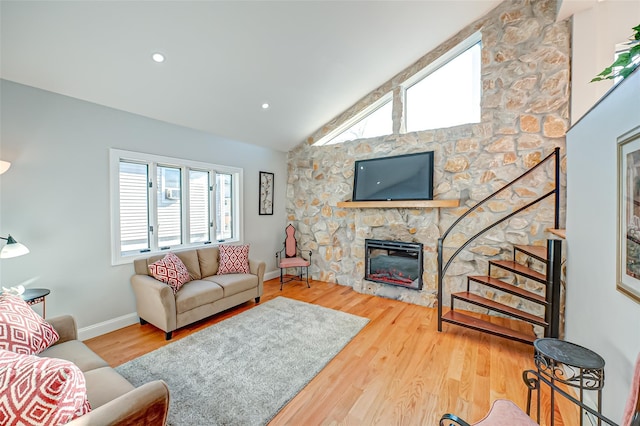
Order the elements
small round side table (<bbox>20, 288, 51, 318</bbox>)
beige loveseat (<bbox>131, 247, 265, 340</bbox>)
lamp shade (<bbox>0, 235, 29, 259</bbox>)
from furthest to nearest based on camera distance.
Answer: beige loveseat (<bbox>131, 247, 265, 340</bbox>) → small round side table (<bbox>20, 288, 51, 318</bbox>) → lamp shade (<bbox>0, 235, 29, 259</bbox>)

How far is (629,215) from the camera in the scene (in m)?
1.31

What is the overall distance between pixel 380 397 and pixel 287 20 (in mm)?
3521

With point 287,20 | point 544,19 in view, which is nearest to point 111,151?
point 287,20

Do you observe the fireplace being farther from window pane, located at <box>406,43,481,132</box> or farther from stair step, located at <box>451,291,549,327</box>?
window pane, located at <box>406,43,481,132</box>

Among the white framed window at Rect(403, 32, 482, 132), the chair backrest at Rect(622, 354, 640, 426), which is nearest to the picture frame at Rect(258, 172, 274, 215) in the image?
the white framed window at Rect(403, 32, 482, 132)

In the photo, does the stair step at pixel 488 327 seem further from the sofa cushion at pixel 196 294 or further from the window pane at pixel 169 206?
the window pane at pixel 169 206

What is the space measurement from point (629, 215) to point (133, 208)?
14.4 ft

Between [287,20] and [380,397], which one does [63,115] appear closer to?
[287,20]

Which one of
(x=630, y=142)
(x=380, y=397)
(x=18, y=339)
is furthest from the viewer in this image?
(x=380, y=397)

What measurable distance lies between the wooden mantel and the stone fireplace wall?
187 millimetres

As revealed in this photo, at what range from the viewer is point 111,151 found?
2949 millimetres

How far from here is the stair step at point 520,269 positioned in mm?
2538

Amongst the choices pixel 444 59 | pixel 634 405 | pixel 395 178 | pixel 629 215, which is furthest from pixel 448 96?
pixel 634 405

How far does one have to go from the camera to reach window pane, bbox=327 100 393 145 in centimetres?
429
